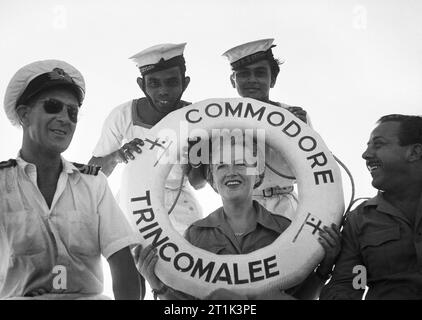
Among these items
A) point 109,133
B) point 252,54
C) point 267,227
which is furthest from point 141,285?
point 252,54

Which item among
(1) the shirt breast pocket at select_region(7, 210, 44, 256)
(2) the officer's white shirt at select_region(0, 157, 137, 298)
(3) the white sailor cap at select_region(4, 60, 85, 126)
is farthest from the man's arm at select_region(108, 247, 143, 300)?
(3) the white sailor cap at select_region(4, 60, 85, 126)

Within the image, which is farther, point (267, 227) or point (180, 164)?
point (180, 164)

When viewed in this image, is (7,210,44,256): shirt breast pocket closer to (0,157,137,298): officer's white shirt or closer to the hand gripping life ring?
(0,157,137,298): officer's white shirt

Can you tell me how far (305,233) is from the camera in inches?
124

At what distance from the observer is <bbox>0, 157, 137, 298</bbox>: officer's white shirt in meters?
2.82

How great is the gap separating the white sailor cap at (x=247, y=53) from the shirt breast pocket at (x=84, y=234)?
123 centimetres

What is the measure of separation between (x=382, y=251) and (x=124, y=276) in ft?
3.61

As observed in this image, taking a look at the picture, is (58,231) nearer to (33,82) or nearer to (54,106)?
(54,106)

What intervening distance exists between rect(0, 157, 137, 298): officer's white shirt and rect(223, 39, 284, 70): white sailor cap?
1.09m

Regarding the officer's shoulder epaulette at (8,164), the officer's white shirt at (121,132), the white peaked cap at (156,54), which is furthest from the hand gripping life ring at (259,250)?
the officer's shoulder epaulette at (8,164)
